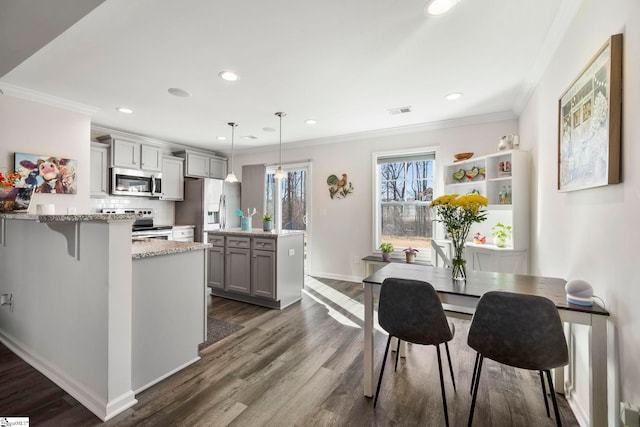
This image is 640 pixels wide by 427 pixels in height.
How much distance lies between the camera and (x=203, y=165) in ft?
18.9

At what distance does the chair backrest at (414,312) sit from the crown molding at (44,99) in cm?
401

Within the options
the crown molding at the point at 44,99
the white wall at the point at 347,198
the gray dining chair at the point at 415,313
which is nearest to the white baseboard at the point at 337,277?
the white wall at the point at 347,198

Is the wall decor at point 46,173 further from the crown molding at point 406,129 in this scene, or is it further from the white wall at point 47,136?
the crown molding at point 406,129

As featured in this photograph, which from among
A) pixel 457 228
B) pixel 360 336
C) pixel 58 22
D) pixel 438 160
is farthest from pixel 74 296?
pixel 438 160

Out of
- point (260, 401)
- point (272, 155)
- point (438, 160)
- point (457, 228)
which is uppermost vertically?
point (272, 155)

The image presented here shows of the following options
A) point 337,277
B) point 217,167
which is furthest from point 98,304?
point 217,167

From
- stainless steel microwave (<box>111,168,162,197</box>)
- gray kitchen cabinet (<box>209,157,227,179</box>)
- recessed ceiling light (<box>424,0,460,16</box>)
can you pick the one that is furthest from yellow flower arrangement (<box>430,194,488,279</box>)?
gray kitchen cabinet (<box>209,157,227,179</box>)

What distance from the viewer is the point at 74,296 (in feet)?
6.21

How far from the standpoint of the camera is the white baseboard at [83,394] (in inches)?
66.3

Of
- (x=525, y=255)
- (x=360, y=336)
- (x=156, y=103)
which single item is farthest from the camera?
(x=156, y=103)

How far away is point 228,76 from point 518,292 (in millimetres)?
2856

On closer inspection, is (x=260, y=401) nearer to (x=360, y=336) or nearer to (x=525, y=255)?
(x=360, y=336)

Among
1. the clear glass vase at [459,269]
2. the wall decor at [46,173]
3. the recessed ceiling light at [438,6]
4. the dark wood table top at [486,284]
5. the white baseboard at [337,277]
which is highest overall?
the recessed ceiling light at [438,6]

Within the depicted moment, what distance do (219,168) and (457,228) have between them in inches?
211
